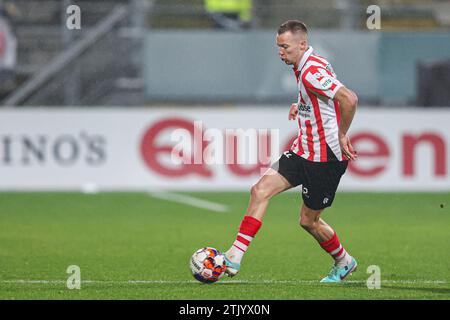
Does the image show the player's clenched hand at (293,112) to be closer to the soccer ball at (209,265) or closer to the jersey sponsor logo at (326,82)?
the jersey sponsor logo at (326,82)

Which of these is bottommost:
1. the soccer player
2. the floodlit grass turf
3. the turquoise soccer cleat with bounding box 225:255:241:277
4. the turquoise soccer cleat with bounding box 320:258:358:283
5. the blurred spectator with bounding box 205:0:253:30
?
the floodlit grass turf

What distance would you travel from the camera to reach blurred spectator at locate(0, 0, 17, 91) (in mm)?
19766

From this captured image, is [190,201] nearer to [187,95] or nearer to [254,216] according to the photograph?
[187,95]

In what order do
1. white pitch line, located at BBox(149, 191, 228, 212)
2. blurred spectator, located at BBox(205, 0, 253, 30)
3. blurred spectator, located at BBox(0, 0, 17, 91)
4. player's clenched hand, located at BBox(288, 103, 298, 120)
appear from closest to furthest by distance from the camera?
player's clenched hand, located at BBox(288, 103, 298, 120)
white pitch line, located at BBox(149, 191, 228, 212)
blurred spectator, located at BBox(0, 0, 17, 91)
blurred spectator, located at BBox(205, 0, 253, 30)

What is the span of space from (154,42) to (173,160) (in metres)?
2.22

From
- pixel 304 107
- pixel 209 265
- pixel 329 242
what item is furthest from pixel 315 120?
pixel 209 265

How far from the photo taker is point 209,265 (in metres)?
8.71

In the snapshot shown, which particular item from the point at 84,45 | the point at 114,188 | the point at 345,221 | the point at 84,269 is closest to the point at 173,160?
the point at 114,188

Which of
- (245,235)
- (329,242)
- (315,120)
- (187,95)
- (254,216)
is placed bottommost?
(329,242)

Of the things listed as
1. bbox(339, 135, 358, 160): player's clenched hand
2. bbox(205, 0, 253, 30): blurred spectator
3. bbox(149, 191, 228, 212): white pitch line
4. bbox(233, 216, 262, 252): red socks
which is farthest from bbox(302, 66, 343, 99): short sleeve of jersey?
bbox(205, 0, 253, 30): blurred spectator

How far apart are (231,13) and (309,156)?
12.1 meters

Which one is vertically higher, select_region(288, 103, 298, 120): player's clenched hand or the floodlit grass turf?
select_region(288, 103, 298, 120): player's clenched hand

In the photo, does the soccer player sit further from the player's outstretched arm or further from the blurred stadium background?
the blurred stadium background

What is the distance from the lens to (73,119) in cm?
1888
